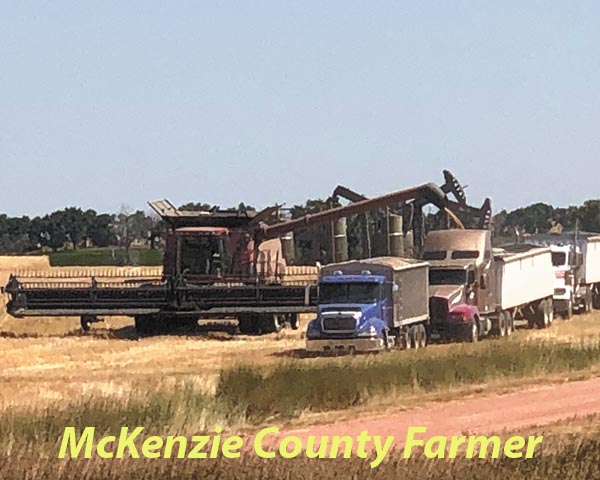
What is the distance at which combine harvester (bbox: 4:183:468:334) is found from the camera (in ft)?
123

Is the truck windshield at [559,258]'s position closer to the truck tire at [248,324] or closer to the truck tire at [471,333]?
the truck tire at [471,333]

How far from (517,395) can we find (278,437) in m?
6.98

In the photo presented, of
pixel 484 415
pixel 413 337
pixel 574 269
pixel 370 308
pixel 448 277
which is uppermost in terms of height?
pixel 574 269

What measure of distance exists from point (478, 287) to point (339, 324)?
662cm

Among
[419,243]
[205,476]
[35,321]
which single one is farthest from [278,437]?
[419,243]

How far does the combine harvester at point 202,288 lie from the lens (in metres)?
37.5

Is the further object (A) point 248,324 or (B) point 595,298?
(B) point 595,298

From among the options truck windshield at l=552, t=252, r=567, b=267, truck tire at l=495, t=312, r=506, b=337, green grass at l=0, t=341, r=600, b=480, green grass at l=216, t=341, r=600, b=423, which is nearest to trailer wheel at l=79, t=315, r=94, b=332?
truck tire at l=495, t=312, r=506, b=337

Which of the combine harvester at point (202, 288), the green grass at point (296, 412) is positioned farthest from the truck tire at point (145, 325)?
the green grass at point (296, 412)

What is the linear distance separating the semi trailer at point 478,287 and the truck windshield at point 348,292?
324 cm

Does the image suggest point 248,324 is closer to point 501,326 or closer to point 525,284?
point 501,326

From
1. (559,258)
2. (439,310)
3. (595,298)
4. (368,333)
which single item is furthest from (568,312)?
(368,333)

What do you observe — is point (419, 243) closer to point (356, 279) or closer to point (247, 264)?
point (247, 264)

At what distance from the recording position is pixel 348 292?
33469 mm
